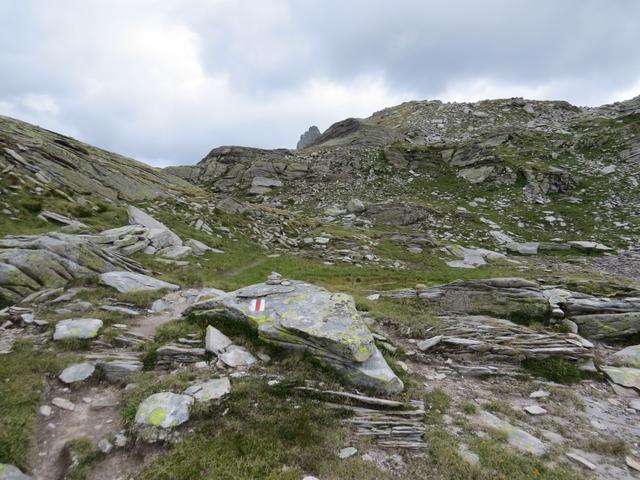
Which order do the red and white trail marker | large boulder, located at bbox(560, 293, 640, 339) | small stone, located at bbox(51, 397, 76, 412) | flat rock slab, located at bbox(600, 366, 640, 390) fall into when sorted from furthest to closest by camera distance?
large boulder, located at bbox(560, 293, 640, 339) → the red and white trail marker → flat rock slab, located at bbox(600, 366, 640, 390) → small stone, located at bbox(51, 397, 76, 412)

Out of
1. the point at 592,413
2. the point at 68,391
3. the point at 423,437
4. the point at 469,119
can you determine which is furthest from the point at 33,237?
the point at 469,119

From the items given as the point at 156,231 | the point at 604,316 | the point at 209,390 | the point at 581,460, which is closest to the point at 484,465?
the point at 581,460

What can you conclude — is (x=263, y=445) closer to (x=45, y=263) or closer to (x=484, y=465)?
(x=484, y=465)

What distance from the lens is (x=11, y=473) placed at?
225 inches

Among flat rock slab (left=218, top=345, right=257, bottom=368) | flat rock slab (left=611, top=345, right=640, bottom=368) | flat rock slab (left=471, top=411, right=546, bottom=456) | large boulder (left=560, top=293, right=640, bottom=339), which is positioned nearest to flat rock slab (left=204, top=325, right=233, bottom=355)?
flat rock slab (left=218, top=345, right=257, bottom=368)

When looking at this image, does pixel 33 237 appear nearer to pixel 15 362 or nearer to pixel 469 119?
pixel 15 362

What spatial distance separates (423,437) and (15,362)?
1124 centimetres

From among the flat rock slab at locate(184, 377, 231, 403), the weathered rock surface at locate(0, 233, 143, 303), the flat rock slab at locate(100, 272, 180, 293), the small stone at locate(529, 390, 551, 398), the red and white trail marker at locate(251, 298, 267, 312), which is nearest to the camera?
the flat rock slab at locate(184, 377, 231, 403)

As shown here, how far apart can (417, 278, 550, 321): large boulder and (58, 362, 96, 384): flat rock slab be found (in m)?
14.9

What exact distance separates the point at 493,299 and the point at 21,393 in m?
18.2

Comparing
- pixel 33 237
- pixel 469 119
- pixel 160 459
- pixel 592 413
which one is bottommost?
pixel 592 413

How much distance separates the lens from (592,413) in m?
8.97

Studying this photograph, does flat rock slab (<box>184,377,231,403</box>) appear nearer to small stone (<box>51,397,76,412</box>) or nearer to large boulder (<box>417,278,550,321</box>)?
small stone (<box>51,397,76,412</box>)

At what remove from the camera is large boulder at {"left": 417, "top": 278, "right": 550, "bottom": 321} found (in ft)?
48.4
